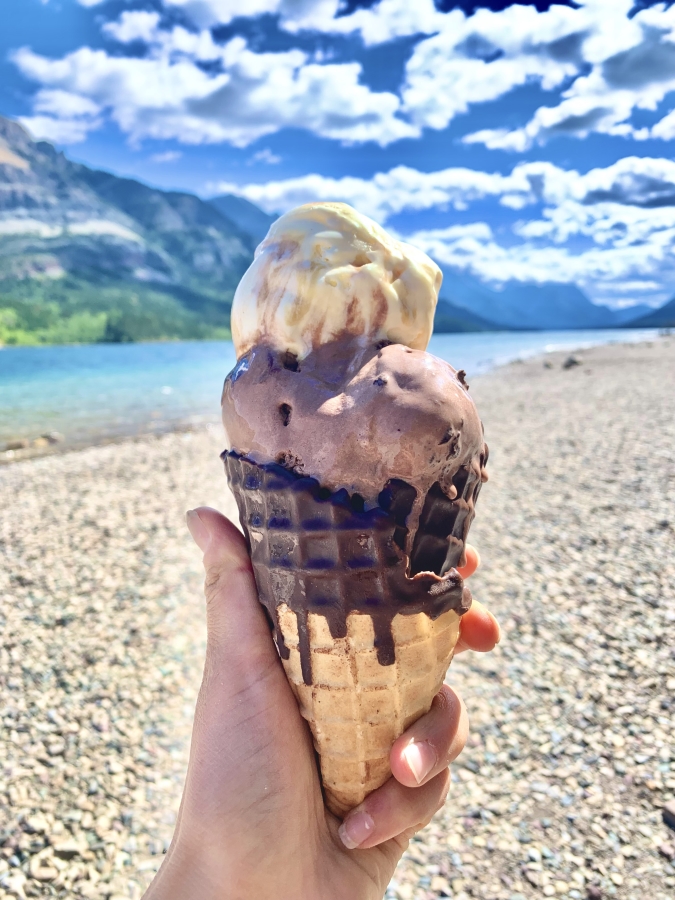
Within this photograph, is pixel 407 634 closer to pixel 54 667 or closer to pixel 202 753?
pixel 202 753

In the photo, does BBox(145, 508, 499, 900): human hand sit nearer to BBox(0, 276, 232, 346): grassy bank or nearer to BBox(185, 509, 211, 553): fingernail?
BBox(185, 509, 211, 553): fingernail

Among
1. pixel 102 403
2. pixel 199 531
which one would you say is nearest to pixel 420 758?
pixel 199 531

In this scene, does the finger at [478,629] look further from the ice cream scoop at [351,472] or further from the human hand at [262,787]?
the ice cream scoop at [351,472]

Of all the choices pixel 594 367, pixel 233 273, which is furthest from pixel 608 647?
pixel 233 273

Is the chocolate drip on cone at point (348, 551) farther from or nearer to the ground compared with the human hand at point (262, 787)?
farther from the ground

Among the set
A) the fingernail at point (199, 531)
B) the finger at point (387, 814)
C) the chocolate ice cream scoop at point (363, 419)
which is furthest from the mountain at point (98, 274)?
the finger at point (387, 814)

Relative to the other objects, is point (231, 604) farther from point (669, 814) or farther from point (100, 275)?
point (100, 275)
